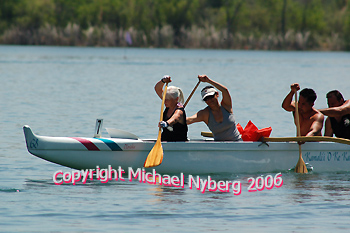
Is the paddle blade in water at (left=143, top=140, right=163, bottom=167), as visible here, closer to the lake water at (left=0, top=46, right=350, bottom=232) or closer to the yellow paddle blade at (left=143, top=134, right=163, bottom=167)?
the yellow paddle blade at (left=143, top=134, right=163, bottom=167)

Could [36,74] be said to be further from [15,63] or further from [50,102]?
[50,102]

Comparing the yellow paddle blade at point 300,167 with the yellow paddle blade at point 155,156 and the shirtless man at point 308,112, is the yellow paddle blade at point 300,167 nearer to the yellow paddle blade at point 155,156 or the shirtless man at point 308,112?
the shirtless man at point 308,112

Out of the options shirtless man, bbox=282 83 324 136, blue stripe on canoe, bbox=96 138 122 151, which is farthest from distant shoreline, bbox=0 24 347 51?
blue stripe on canoe, bbox=96 138 122 151

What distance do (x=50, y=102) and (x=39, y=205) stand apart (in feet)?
51.1

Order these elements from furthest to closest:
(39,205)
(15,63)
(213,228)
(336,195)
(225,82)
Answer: (15,63), (225,82), (336,195), (39,205), (213,228)

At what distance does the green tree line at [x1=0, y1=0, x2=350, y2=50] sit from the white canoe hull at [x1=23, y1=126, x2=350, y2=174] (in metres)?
51.7

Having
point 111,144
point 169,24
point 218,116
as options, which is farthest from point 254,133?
point 169,24

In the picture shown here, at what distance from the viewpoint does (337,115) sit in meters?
12.2

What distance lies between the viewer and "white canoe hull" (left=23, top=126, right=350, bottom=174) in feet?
36.4

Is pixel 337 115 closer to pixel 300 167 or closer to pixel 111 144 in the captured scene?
pixel 300 167

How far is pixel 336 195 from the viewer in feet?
35.8

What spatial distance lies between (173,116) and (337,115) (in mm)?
2777

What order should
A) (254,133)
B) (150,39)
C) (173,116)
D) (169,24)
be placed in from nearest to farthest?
(173,116) < (254,133) < (150,39) < (169,24)

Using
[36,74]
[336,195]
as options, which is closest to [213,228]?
[336,195]
